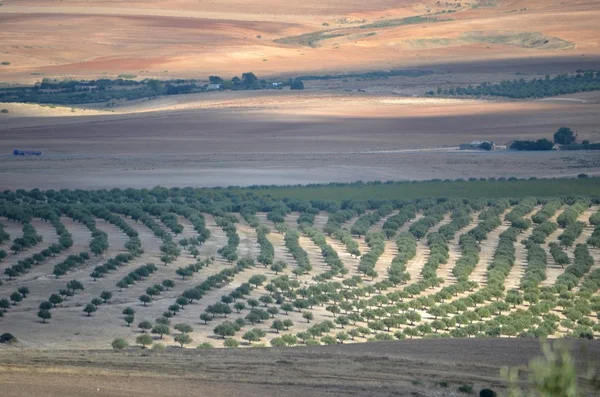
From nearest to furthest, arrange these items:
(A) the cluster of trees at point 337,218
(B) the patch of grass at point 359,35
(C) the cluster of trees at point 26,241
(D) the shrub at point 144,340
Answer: (D) the shrub at point 144,340
(C) the cluster of trees at point 26,241
(A) the cluster of trees at point 337,218
(B) the patch of grass at point 359,35

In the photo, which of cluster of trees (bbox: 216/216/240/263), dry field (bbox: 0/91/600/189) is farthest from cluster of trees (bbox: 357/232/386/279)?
dry field (bbox: 0/91/600/189)

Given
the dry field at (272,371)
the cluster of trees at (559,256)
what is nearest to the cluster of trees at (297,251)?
the cluster of trees at (559,256)

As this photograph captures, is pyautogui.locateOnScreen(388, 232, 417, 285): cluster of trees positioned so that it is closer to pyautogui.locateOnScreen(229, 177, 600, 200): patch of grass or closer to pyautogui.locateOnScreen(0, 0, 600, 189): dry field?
pyautogui.locateOnScreen(229, 177, 600, 200): patch of grass

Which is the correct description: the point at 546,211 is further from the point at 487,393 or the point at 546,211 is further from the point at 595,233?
the point at 487,393

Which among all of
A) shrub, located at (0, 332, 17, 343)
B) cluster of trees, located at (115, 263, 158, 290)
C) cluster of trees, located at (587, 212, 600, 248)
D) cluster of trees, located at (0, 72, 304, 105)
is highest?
cluster of trees, located at (0, 72, 304, 105)

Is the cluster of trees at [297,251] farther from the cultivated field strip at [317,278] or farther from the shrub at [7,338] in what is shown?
the shrub at [7,338]

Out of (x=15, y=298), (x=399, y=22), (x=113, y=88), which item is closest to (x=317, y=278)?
(x=15, y=298)
